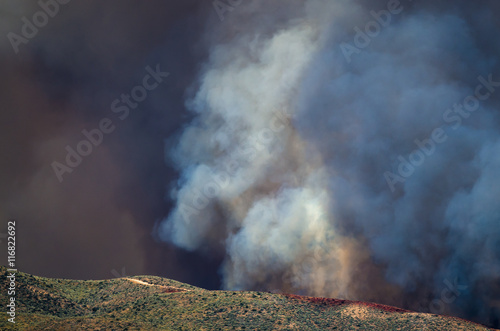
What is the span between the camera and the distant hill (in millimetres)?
54994

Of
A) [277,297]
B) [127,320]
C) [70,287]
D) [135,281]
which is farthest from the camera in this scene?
[135,281]

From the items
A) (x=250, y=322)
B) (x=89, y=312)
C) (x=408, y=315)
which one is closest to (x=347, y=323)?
(x=408, y=315)

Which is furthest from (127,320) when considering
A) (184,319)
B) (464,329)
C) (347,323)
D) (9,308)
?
(464,329)

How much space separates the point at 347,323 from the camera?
6131 cm

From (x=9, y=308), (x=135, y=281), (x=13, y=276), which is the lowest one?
(x=9, y=308)

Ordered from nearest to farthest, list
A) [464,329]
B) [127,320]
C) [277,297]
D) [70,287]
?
[127,320]
[464,329]
[277,297]
[70,287]

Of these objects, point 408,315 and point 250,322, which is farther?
point 408,315

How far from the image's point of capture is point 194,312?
59656 millimetres

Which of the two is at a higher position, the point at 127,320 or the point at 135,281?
the point at 135,281

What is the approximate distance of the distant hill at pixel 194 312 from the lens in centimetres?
5499

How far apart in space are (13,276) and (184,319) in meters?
20.6

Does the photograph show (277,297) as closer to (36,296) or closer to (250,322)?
(250,322)

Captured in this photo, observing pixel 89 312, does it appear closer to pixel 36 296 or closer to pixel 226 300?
pixel 36 296

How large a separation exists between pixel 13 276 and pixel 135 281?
1880 centimetres
